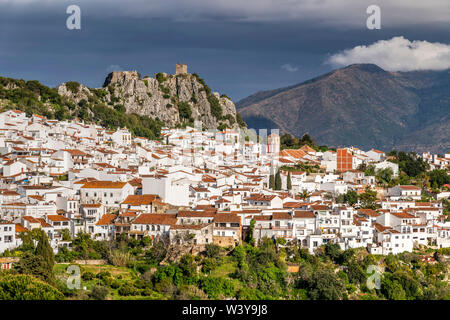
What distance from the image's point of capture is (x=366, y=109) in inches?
4688

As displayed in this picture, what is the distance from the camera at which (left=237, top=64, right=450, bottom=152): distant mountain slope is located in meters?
103

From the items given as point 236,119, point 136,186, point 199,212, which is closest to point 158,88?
point 236,119

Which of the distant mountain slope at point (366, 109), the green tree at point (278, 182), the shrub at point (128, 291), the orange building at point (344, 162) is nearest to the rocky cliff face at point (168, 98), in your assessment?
the orange building at point (344, 162)

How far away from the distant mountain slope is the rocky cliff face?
36.0 meters

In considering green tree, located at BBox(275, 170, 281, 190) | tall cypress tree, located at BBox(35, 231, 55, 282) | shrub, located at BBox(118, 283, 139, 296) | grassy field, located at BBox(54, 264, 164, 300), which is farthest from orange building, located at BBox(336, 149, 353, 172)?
tall cypress tree, located at BBox(35, 231, 55, 282)

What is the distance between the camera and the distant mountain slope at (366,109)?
337ft

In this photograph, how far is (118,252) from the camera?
75.5ft

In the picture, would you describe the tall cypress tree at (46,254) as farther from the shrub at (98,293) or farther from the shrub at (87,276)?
the shrub at (98,293)

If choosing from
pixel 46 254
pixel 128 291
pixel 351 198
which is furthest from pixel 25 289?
pixel 351 198

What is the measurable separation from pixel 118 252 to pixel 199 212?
3.85m

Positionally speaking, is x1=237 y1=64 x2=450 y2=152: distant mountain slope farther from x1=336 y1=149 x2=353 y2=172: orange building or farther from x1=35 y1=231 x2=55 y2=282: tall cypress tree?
x1=35 y1=231 x2=55 y2=282: tall cypress tree

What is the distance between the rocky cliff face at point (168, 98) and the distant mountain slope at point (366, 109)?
3603cm

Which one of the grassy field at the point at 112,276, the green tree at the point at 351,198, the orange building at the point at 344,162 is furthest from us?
the orange building at the point at 344,162

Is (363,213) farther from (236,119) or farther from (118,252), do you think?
(236,119)
